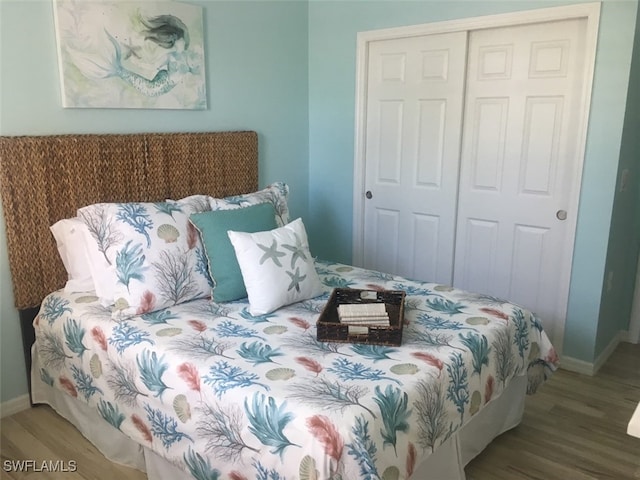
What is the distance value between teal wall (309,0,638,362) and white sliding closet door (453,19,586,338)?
0.31 ft

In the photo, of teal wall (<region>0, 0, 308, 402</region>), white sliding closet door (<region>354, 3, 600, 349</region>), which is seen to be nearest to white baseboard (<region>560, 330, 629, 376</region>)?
white sliding closet door (<region>354, 3, 600, 349</region>)

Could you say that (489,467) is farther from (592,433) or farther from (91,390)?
(91,390)

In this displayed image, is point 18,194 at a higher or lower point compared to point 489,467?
higher

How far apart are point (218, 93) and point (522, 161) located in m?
1.76

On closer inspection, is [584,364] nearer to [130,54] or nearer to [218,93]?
[218,93]

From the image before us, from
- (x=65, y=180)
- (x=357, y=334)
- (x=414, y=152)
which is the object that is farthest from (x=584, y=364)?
(x=65, y=180)

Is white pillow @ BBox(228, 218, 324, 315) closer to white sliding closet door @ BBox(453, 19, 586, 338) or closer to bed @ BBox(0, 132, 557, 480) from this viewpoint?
bed @ BBox(0, 132, 557, 480)

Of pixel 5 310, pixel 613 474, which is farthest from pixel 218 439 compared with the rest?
pixel 613 474

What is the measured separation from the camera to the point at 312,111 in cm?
377

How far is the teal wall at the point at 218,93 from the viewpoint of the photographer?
2.33m

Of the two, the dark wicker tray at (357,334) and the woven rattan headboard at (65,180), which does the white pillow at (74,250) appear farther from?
the dark wicker tray at (357,334)

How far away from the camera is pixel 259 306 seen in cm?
223

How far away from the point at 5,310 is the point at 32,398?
0.46 meters
